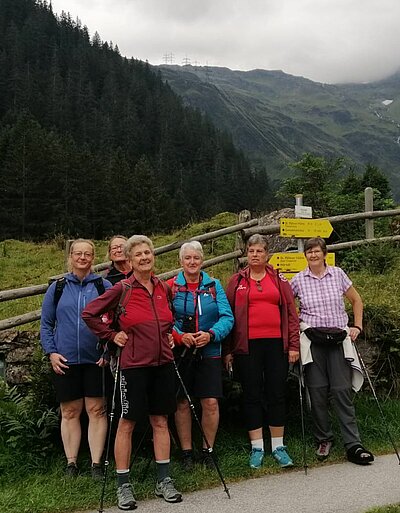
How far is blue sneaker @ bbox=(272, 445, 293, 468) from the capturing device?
4.54m

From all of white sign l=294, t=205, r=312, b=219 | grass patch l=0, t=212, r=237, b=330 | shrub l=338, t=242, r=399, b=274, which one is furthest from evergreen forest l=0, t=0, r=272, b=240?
white sign l=294, t=205, r=312, b=219

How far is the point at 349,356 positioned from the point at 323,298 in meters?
0.59

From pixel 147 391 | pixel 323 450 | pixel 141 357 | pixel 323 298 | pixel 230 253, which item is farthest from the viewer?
pixel 230 253

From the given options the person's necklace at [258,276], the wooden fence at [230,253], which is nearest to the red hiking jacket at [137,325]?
the person's necklace at [258,276]

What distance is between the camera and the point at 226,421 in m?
5.45

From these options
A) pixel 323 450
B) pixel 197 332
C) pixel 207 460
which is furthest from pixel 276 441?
pixel 197 332

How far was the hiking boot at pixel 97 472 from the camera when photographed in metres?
4.26

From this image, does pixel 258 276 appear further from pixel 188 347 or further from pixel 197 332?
pixel 188 347

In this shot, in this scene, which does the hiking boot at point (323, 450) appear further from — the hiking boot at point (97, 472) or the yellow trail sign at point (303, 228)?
the yellow trail sign at point (303, 228)

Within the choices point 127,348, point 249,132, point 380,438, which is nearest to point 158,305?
point 127,348

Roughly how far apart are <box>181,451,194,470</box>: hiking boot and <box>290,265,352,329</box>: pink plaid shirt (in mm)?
1631

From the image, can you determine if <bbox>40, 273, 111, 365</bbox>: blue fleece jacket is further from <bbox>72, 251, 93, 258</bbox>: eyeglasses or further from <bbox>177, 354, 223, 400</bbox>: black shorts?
<bbox>177, 354, 223, 400</bbox>: black shorts

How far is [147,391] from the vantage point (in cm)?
407

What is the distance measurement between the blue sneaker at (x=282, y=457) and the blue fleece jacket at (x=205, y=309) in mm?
1021
